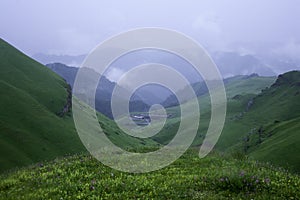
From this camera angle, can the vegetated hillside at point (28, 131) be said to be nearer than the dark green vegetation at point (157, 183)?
No

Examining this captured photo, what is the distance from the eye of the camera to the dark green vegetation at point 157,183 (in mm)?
13047

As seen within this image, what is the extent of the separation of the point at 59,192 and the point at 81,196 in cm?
118

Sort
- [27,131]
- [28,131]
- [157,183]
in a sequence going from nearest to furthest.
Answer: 1. [157,183]
2. [27,131]
3. [28,131]

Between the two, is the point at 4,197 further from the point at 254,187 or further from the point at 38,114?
the point at 38,114

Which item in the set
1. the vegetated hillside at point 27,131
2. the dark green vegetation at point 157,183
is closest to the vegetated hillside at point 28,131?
the vegetated hillside at point 27,131

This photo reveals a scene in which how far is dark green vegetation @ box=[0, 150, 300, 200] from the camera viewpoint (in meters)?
13.0

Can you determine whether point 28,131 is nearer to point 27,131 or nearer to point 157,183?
point 27,131

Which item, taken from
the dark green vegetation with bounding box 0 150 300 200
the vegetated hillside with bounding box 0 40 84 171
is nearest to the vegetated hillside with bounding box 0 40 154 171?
the vegetated hillside with bounding box 0 40 84 171

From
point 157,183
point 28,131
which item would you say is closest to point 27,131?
point 28,131

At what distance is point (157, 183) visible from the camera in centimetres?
1469

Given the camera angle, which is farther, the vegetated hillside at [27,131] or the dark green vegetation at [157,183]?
the vegetated hillside at [27,131]

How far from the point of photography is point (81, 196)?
12.9 meters

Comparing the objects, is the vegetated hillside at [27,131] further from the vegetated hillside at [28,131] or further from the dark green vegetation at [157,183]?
the dark green vegetation at [157,183]

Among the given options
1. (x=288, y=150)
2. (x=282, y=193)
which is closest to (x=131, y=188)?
(x=282, y=193)
